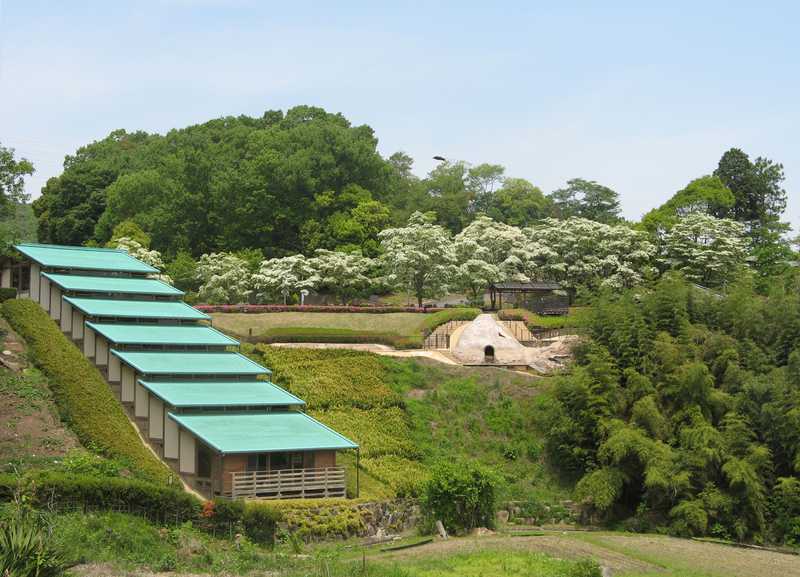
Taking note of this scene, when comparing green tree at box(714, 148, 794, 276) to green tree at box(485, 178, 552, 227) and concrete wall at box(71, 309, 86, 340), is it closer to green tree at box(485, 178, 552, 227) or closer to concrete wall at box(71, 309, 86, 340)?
green tree at box(485, 178, 552, 227)

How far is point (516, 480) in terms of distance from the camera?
137ft

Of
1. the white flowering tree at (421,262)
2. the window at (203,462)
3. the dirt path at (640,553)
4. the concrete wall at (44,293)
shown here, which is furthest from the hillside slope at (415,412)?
the white flowering tree at (421,262)

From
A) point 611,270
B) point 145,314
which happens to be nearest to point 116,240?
point 145,314

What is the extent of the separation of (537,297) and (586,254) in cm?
528

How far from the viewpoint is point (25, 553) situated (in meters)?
20.4

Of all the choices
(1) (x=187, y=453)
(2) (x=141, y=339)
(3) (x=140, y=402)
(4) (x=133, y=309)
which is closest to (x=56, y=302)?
(4) (x=133, y=309)

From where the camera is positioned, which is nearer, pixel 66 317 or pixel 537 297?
pixel 66 317

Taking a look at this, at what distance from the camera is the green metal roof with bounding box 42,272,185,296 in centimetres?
4575

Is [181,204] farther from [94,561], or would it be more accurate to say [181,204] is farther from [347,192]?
[94,561]

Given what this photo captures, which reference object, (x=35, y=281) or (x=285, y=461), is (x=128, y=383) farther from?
(x=35, y=281)

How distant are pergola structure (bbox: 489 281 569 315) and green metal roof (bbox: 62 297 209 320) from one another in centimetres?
2225

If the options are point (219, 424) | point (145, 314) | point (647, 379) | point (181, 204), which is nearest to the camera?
point (219, 424)

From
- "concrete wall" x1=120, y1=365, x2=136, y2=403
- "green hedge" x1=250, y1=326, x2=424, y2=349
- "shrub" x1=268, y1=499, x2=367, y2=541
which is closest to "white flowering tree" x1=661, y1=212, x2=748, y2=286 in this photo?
"green hedge" x1=250, y1=326, x2=424, y2=349

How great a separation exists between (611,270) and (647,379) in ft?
88.8
